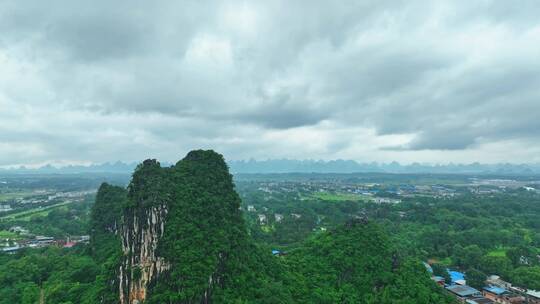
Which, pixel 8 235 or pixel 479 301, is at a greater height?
pixel 8 235

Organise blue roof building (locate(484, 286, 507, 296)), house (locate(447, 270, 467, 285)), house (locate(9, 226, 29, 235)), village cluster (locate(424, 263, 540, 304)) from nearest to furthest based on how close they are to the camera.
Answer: village cluster (locate(424, 263, 540, 304)), blue roof building (locate(484, 286, 507, 296)), house (locate(447, 270, 467, 285)), house (locate(9, 226, 29, 235))

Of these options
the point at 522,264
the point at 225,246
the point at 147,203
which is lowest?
the point at 522,264

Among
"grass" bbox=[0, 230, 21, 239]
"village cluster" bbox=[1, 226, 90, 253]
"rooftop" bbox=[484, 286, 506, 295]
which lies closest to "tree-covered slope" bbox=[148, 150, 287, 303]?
"rooftop" bbox=[484, 286, 506, 295]

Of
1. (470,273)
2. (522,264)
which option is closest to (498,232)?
(522,264)

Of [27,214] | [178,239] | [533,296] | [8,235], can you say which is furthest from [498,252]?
[27,214]

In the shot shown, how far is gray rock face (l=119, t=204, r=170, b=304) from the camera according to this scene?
87.2 ft

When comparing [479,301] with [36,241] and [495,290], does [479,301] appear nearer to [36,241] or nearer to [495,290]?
[495,290]

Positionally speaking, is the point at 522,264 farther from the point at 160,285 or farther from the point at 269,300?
the point at 160,285

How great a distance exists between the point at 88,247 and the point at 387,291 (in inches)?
1657

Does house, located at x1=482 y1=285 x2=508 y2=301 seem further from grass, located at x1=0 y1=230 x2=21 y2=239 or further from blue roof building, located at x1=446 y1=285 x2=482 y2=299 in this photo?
grass, located at x1=0 y1=230 x2=21 y2=239

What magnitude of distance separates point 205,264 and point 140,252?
5531 mm

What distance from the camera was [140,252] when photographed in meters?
27.7

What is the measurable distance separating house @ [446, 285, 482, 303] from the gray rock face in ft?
125

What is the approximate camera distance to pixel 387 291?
3334cm
